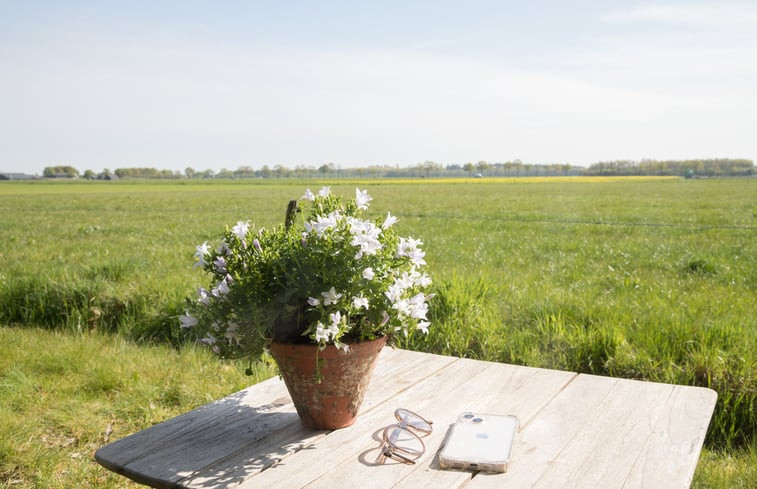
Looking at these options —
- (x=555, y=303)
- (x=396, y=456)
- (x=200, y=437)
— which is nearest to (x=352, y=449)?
(x=396, y=456)

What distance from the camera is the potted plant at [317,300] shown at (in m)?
1.88

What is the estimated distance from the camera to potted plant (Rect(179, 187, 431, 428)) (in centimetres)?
188

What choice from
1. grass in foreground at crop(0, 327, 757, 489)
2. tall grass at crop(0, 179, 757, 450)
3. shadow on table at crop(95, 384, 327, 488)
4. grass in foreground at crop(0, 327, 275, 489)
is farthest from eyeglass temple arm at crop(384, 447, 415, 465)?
tall grass at crop(0, 179, 757, 450)

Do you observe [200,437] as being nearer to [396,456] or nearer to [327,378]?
[327,378]

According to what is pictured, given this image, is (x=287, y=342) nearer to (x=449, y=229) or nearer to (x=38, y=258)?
(x=38, y=258)

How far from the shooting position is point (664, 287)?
6832 mm

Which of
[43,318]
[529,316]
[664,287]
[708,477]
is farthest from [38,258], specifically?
[708,477]

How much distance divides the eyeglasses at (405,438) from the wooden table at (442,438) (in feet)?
0.10

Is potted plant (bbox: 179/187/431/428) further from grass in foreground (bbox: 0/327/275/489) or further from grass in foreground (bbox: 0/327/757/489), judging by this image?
grass in foreground (bbox: 0/327/757/489)

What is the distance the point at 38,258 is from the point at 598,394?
949 cm

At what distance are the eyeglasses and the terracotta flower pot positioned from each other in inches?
6.5

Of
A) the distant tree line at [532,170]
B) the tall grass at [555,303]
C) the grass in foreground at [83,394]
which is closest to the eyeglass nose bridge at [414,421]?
the grass in foreground at [83,394]

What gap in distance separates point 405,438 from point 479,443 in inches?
9.5

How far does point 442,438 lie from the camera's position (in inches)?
78.6
